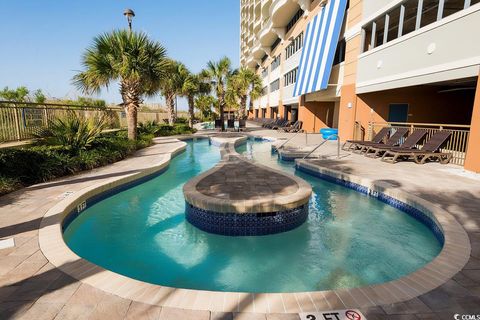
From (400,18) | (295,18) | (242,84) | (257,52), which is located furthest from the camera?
(257,52)

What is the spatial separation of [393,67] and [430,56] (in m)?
2.31

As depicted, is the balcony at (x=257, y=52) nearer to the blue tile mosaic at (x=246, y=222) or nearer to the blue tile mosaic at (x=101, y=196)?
the blue tile mosaic at (x=101, y=196)

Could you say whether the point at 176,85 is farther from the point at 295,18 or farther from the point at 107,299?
the point at 107,299

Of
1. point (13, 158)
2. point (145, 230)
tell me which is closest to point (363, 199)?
point (145, 230)

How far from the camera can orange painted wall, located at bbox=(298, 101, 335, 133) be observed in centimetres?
2445

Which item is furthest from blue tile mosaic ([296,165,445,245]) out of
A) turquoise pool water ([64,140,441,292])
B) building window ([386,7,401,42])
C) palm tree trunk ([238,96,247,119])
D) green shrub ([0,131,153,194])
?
palm tree trunk ([238,96,247,119])

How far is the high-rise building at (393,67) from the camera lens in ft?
28.2

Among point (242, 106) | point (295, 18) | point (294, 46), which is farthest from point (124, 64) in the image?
point (242, 106)

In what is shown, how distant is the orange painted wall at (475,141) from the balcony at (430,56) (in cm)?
98

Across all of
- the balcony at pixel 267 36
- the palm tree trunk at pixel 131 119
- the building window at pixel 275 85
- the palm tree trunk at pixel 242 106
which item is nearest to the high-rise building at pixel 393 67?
the building window at pixel 275 85

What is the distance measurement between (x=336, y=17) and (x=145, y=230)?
17.1 meters

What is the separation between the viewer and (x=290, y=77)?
28.6m

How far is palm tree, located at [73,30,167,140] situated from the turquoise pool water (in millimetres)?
8345

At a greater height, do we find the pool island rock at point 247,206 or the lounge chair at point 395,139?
the lounge chair at point 395,139
